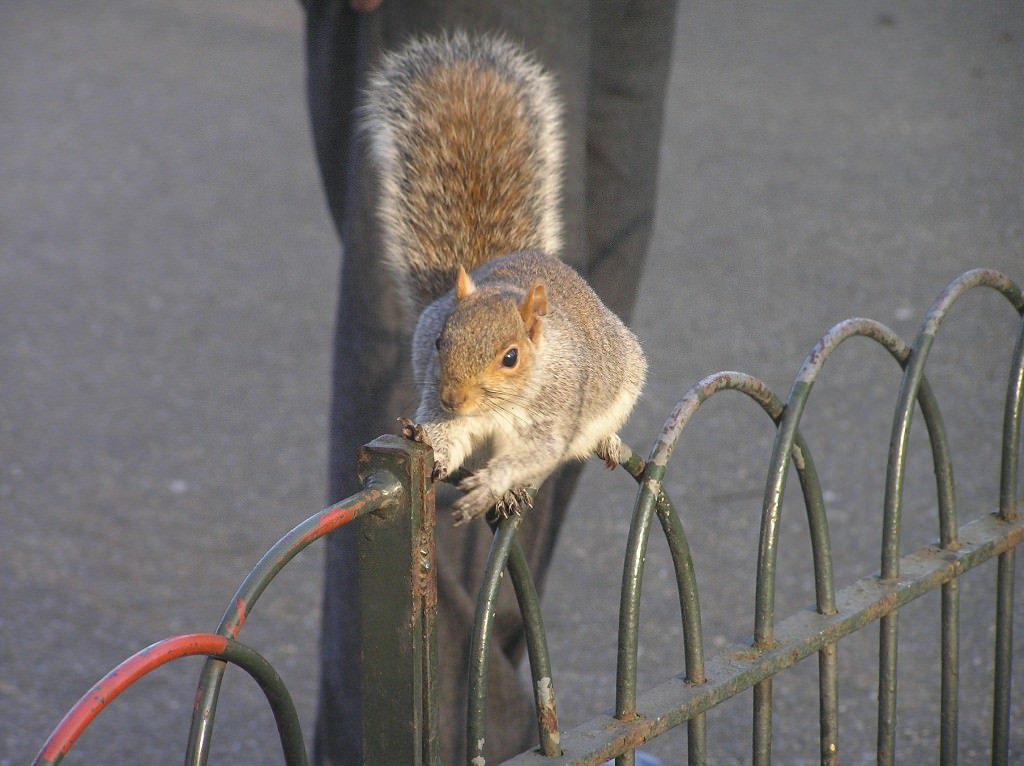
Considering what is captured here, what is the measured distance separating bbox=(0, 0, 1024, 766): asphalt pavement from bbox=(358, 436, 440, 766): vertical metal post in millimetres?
1169

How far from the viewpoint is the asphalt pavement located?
6.70 feet

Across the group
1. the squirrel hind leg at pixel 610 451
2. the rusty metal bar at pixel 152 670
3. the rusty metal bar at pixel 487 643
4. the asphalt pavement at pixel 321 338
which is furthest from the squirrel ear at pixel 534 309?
the asphalt pavement at pixel 321 338

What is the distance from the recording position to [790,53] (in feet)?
17.5

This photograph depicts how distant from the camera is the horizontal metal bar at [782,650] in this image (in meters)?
0.84

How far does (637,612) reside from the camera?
873 mm

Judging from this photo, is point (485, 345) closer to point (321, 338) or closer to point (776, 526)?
point (776, 526)

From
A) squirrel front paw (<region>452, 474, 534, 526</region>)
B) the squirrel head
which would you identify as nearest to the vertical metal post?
squirrel front paw (<region>452, 474, 534, 526</region>)

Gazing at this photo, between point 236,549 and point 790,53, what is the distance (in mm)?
3744

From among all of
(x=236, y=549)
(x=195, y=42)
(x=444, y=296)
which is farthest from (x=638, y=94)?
(x=195, y=42)

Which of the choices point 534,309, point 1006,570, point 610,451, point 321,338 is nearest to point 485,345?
point 534,309

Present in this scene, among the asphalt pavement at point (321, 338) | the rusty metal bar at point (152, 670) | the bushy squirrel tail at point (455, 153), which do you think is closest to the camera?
the rusty metal bar at point (152, 670)

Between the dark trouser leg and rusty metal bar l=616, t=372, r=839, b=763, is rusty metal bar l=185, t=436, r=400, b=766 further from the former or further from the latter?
the dark trouser leg

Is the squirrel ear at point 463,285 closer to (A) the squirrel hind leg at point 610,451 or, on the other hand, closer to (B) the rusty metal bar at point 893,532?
(A) the squirrel hind leg at point 610,451

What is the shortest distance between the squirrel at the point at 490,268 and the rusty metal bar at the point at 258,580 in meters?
0.26
